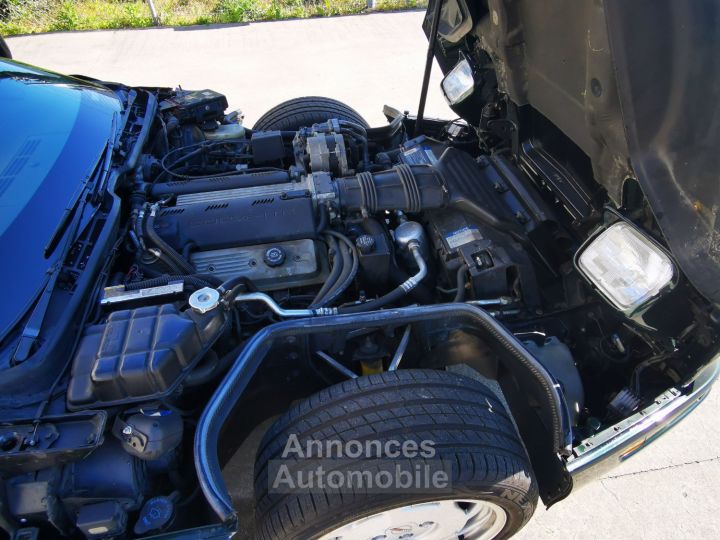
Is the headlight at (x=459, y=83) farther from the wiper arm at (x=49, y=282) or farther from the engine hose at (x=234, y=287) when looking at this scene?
the wiper arm at (x=49, y=282)

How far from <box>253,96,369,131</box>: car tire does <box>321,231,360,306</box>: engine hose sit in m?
1.49

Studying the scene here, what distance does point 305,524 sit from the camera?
1450 millimetres

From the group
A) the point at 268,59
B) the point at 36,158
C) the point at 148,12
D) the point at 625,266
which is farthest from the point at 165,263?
the point at 148,12

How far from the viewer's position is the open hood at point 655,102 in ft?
4.50

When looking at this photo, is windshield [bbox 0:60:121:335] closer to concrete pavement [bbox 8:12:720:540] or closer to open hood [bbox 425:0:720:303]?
open hood [bbox 425:0:720:303]

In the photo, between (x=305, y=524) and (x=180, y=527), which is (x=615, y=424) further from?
(x=180, y=527)

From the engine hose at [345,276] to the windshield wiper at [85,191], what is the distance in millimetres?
967

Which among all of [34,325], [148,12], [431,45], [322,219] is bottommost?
[34,325]

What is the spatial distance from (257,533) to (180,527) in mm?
227

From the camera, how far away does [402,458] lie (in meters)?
1.44

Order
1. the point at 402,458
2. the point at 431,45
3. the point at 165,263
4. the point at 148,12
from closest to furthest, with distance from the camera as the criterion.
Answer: the point at 402,458 → the point at 165,263 → the point at 431,45 → the point at 148,12

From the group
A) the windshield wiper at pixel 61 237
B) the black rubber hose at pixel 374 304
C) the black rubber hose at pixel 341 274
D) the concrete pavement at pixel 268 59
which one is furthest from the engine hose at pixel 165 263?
the concrete pavement at pixel 268 59

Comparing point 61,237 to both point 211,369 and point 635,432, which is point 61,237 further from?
point 635,432

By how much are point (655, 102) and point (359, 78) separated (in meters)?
4.73
